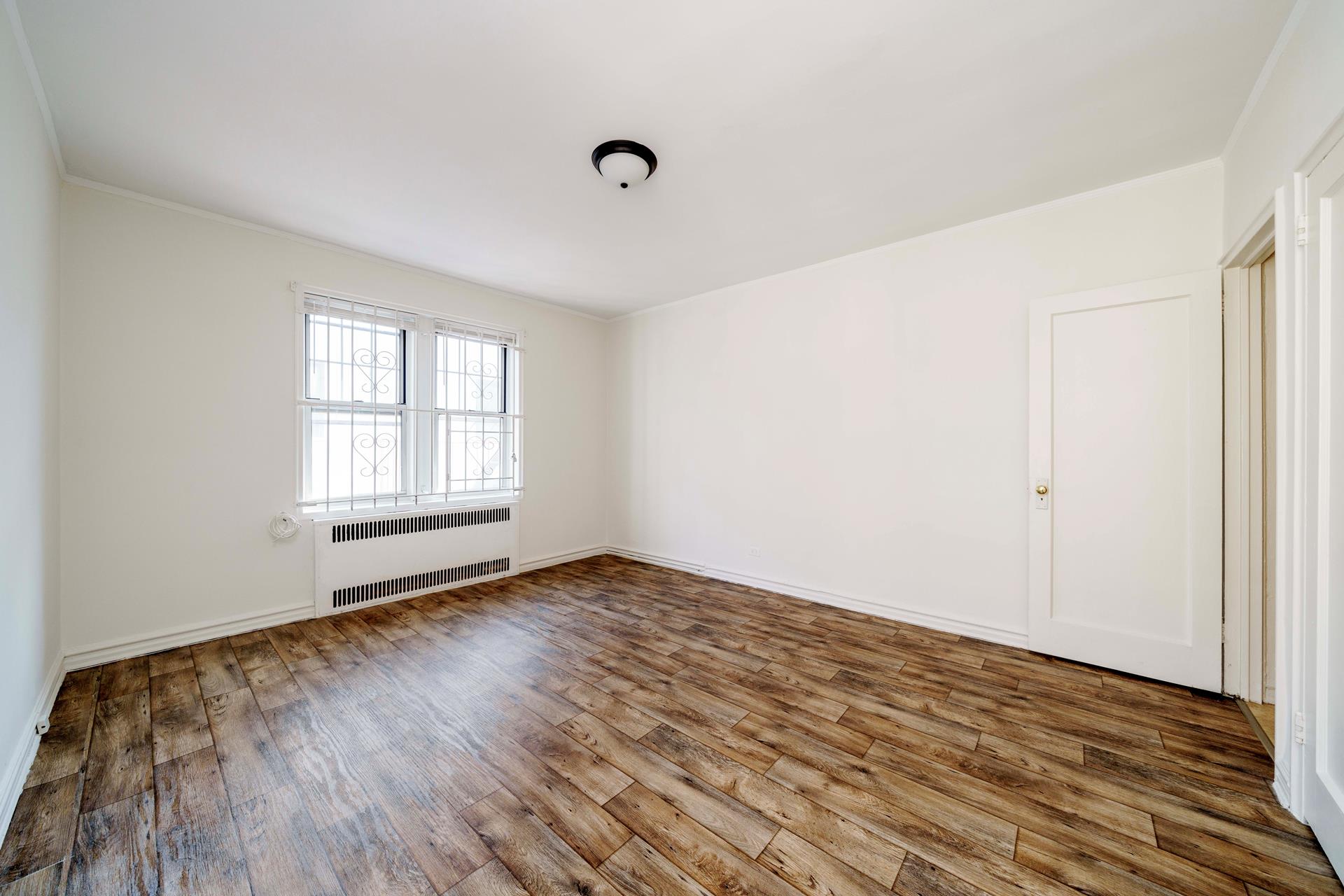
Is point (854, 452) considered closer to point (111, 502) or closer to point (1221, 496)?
point (1221, 496)

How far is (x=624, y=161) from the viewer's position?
7.74ft

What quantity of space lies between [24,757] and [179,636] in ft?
4.35

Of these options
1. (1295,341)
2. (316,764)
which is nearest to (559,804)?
(316,764)

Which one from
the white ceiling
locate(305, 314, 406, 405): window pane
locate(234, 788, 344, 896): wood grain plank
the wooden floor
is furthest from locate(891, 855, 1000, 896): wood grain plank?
locate(305, 314, 406, 405): window pane

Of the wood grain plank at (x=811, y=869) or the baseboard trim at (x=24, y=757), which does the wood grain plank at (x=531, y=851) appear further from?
the baseboard trim at (x=24, y=757)

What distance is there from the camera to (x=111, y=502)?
2.78 metres

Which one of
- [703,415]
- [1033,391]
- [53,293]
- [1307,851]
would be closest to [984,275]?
[1033,391]

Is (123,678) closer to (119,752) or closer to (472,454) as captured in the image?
(119,752)

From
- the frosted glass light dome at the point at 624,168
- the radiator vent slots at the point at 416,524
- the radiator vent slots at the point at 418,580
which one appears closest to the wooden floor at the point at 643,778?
the radiator vent slots at the point at 418,580

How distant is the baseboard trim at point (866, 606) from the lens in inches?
121

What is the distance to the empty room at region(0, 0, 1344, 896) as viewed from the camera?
1.55 meters

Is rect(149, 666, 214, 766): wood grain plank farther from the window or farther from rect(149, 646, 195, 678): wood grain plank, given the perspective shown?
the window

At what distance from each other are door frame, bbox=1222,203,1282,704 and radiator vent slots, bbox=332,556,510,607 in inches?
197

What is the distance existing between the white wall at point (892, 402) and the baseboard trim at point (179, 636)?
3.19m
